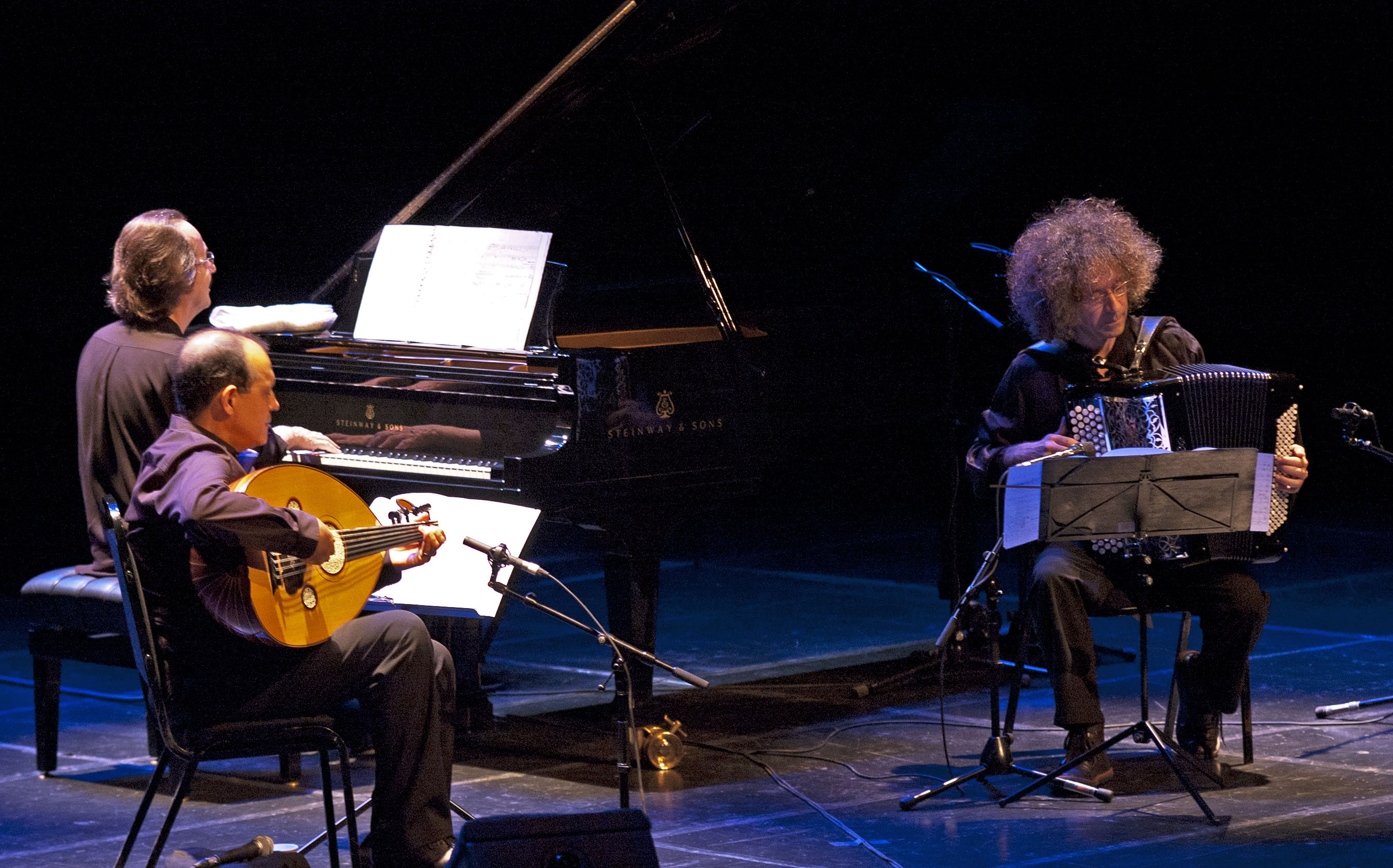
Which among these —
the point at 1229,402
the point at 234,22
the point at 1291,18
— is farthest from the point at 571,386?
the point at 1291,18

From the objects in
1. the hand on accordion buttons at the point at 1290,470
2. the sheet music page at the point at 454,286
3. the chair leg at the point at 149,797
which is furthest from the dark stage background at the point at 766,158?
the chair leg at the point at 149,797

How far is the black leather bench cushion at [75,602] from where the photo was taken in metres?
5.02

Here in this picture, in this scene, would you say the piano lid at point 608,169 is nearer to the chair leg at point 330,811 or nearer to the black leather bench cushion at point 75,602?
the black leather bench cushion at point 75,602

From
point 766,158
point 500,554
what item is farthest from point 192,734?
point 766,158

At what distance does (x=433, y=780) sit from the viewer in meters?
3.87

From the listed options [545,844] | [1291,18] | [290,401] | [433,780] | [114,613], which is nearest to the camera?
[545,844]

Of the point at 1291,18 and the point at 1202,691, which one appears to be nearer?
the point at 1202,691

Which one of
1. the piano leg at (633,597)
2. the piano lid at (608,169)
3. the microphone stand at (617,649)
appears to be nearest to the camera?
A: the microphone stand at (617,649)

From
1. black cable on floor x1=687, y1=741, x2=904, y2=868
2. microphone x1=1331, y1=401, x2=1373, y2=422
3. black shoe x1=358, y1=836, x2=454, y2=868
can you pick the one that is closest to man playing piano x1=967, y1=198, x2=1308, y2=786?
microphone x1=1331, y1=401, x2=1373, y2=422

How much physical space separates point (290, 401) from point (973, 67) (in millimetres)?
4913

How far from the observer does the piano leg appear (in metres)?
5.04

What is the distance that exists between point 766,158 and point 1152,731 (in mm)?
3100

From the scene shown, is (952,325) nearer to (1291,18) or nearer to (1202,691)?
(1202,691)

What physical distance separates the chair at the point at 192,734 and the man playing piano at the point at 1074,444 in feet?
6.78
